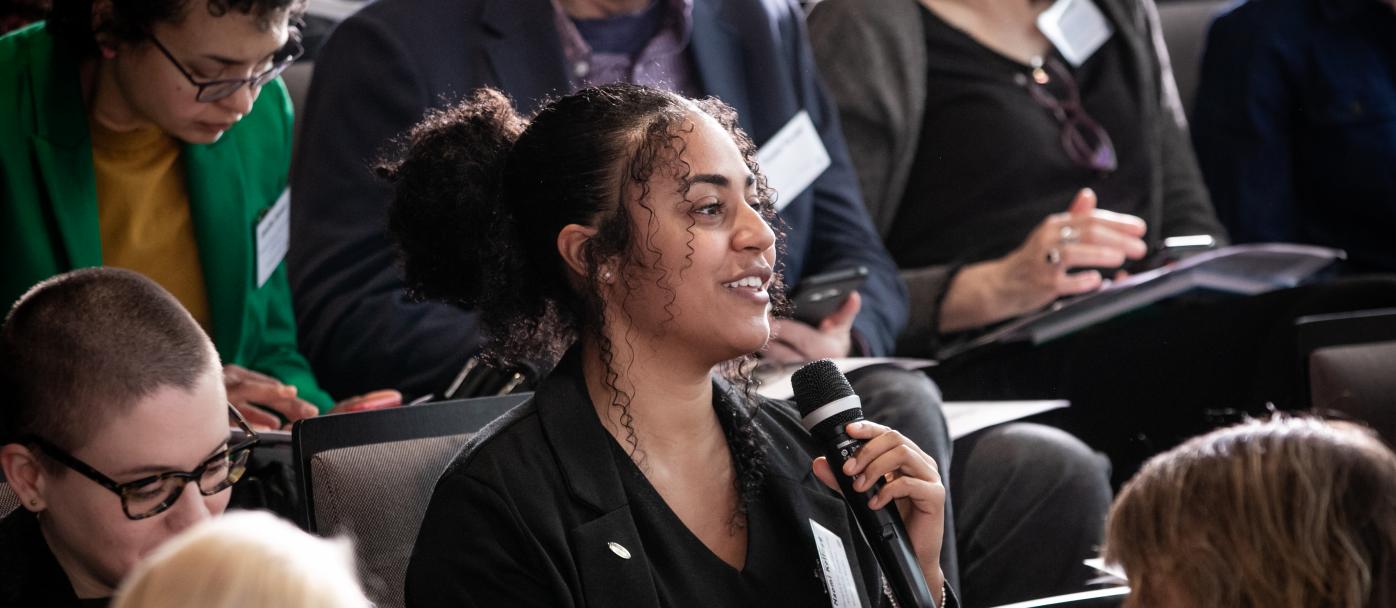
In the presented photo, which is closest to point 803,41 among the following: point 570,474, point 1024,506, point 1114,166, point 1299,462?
point 1114,166

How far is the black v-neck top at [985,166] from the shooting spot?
10.1 ft

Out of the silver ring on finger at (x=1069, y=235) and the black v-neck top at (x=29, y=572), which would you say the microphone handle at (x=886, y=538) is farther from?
the silver ring on finger at (x=1069, y=235)

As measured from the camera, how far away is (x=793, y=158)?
2.65m

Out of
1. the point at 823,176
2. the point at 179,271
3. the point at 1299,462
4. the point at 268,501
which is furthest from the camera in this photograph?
the point at 823,176

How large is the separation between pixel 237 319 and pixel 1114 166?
177 cm

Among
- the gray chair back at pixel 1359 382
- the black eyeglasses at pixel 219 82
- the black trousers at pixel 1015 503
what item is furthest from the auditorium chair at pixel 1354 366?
the black eyeglasses at pixel 219 82

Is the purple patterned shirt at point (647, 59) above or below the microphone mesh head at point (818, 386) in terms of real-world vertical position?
below

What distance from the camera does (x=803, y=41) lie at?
2.83m

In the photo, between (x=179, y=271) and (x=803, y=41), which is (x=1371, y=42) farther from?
(x=179, y=271)

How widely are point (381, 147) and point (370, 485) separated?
871mm

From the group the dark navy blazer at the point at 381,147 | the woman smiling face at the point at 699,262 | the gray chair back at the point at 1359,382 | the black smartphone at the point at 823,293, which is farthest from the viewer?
the black smartphone at the point at 823,293

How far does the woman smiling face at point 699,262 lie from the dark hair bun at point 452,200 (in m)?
0.18

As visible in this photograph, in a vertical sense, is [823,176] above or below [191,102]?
below

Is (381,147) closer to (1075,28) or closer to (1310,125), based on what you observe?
(1075,28)
